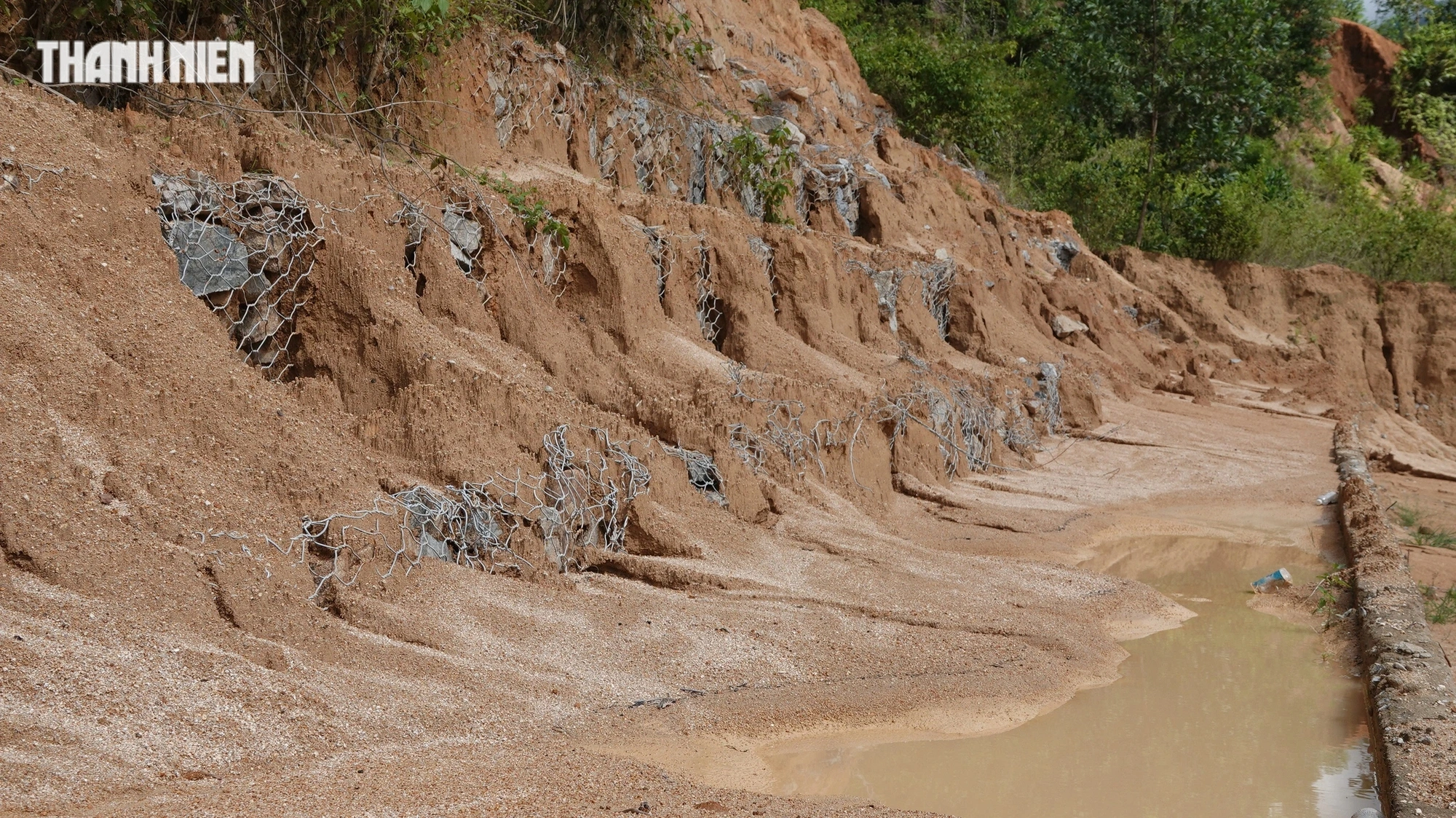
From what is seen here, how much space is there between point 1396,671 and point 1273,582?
2062 millimetres

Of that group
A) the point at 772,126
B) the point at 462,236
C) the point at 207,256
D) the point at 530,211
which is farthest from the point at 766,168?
the point at 207,256

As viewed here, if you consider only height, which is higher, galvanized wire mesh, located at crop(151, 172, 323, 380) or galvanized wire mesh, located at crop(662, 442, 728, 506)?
galvanized wire mesh, located at crop(151, 172, 323, 380)

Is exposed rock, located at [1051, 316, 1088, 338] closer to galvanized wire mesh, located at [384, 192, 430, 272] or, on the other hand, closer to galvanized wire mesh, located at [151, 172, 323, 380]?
galvanized wire mesh, located at [384, 192, 430, 272]

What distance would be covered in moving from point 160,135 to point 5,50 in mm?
937

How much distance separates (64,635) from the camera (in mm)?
3520

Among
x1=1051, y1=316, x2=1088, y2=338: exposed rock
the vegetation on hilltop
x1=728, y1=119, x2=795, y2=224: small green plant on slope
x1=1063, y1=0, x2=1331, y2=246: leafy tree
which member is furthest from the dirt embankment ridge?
x1=1063, y1=0, x2=1331, y2=246: leafy tree

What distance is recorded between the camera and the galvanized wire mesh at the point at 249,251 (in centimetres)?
536

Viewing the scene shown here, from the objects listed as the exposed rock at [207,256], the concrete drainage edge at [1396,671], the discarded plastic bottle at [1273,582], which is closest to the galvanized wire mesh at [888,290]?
the concrete drainage edge at [1396,671]

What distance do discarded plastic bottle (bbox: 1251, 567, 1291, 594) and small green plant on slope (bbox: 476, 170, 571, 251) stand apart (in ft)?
14.0

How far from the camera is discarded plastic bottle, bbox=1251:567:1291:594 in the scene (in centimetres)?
712

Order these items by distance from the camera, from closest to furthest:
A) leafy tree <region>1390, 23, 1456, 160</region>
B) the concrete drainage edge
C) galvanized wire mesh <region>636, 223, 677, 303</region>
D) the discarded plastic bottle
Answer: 1. the concrete drainage edge
2. the discarded plastic bottle
3. galvanized wire mesh <region>636, 223, 677, 303</region>
4. leafy tree <region>1390, 23, 1456, 160</region>

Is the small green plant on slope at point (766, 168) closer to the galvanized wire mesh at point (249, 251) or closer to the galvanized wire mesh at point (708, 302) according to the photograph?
the galvanized wire mesh at point (708, 302)

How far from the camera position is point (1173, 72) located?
19.2 meters

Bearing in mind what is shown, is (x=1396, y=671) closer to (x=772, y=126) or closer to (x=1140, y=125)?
(x=772, y=126)
